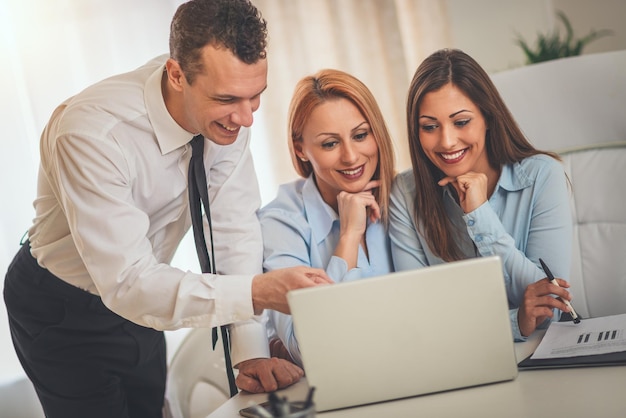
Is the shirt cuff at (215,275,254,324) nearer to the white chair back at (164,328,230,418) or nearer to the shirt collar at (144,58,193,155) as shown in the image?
the shirt collar at (144,58,193,155)

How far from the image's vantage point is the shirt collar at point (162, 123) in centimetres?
172

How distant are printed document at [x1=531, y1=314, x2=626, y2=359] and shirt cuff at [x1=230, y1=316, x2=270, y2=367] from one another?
1.95 feet

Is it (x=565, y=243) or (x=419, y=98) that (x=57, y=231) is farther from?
(x=565, y=243)

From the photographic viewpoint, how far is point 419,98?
6.03ft

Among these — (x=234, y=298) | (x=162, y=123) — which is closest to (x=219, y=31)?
(x=162, y=123)

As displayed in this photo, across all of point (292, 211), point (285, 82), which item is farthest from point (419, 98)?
point (285, 82)

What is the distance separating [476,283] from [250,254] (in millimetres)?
757

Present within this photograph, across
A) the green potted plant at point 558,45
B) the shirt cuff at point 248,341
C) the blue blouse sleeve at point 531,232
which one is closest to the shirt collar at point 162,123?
the shirt cuff at point 248,341

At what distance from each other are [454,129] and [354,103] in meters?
0.26

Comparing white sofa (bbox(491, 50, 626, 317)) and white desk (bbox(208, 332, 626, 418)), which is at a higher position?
white sofa (bbox(491, 50, 626, 317))

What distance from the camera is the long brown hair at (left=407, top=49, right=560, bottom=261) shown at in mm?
1811

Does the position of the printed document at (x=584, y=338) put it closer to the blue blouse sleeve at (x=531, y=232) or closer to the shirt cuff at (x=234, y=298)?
the blue blouse sleeve at (x=531, y=232)

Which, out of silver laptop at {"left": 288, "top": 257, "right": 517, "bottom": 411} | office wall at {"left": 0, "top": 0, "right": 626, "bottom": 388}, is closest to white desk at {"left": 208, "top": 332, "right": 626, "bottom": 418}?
silver laptop at {"left": 288, "top": 257, "right": 517, "bottom": 411}

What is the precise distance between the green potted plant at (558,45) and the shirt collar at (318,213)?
4.68 feet
